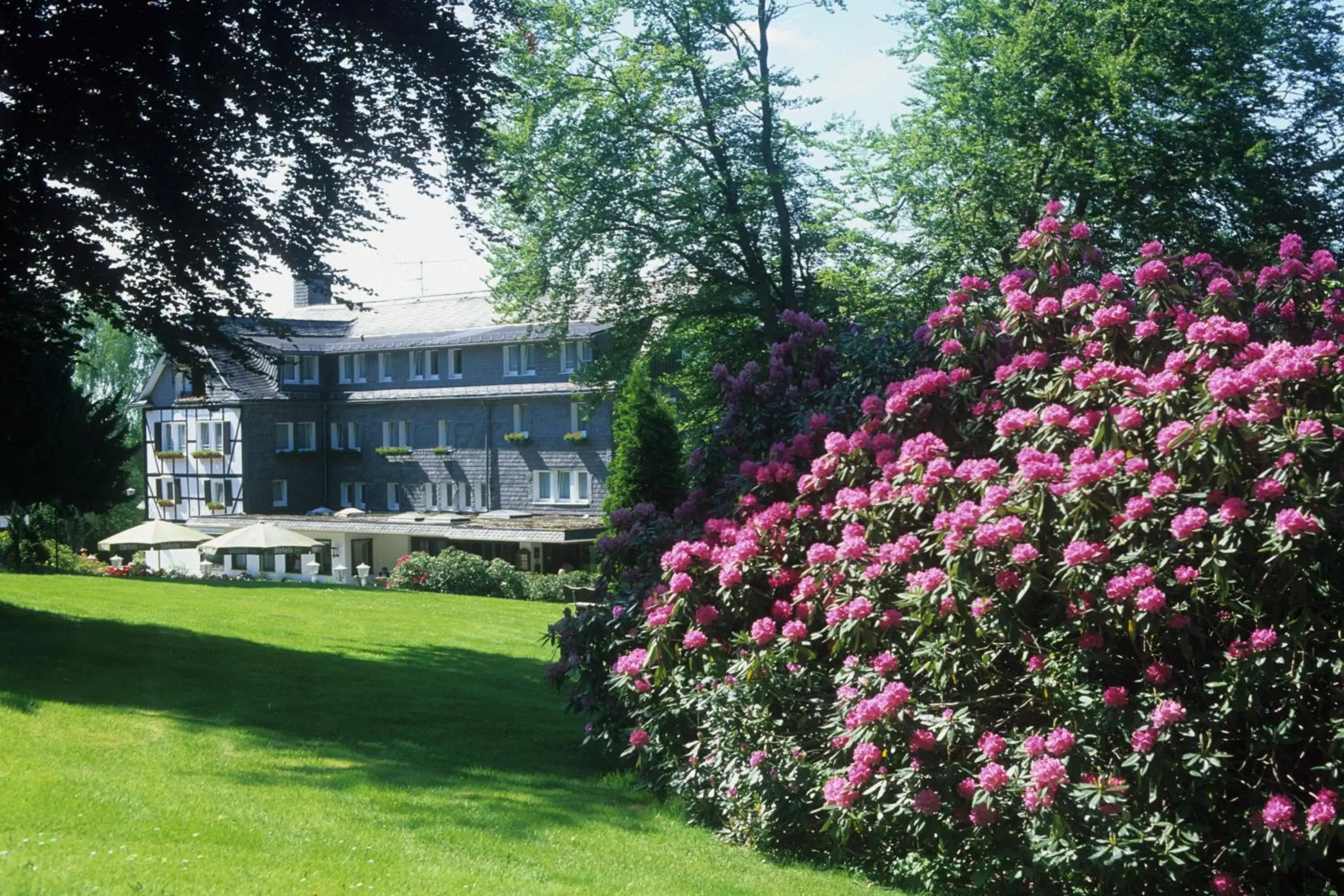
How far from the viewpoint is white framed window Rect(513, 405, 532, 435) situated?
5256cm

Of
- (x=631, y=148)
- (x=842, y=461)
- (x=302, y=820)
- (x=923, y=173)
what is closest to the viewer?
(x=302, y=820)

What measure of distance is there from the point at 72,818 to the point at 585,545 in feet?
133

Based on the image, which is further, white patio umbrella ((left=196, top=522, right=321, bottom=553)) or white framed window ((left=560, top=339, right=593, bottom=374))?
white framed window ((left=560, top=339, right=593, bottom=374))

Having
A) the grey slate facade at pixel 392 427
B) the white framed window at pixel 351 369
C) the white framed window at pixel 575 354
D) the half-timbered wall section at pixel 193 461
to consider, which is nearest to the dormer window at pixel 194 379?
the white framed window at pixel 575 354

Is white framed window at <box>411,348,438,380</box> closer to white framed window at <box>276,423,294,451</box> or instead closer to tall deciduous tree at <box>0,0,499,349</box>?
white framed window at <box>276,423,294,451</box>

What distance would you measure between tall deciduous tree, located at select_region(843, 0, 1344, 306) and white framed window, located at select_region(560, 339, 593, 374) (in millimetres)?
21560

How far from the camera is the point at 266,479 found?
195 ft

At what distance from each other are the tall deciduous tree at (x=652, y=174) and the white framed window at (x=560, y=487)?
23370mm

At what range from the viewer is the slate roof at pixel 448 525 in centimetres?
4666

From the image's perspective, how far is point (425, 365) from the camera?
2210 inches

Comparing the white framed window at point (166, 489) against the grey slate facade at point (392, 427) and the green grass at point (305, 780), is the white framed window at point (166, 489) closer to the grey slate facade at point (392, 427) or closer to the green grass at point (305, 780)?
the grey slate facade at point (392, 427)

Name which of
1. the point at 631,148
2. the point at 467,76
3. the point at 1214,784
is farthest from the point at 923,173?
the point at 1214,784

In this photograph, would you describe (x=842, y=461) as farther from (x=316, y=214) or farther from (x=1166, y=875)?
(x=316, y=214)

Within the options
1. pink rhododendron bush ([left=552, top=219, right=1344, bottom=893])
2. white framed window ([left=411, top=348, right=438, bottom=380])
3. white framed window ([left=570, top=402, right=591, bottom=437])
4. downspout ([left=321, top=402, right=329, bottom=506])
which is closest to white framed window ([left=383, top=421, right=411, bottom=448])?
white framed window ([left=411, top=348, right=438, bottom=380])
